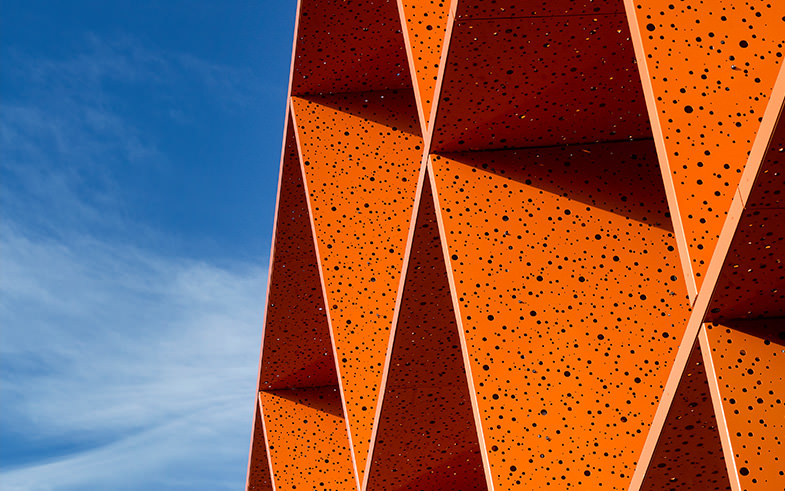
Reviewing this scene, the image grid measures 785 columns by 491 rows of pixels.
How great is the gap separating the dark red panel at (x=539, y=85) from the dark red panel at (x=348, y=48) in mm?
3105

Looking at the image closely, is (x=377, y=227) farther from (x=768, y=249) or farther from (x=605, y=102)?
(x=768, y=249)

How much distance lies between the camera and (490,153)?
280 inches

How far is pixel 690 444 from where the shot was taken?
15.8ft

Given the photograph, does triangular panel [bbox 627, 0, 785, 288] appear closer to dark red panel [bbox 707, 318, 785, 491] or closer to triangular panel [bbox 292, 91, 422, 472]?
dark red panel [bbox 707, 318, 785, 491]

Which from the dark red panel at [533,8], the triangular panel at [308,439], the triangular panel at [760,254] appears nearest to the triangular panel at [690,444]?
the triangular panel at [760,254]

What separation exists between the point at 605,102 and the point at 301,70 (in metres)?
4.80

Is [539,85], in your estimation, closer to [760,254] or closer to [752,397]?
Result: [760,254]

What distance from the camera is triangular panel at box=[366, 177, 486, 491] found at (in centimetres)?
820

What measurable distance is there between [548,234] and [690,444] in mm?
2104

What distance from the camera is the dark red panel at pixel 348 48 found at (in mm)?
9844

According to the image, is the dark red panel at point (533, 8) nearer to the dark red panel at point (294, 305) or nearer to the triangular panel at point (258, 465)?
the dark red panel at point (294, 305)

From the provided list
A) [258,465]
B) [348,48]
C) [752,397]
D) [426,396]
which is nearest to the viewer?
[752,397]

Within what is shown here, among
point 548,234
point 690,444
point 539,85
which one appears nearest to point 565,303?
point 548,234

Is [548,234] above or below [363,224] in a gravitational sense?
below
